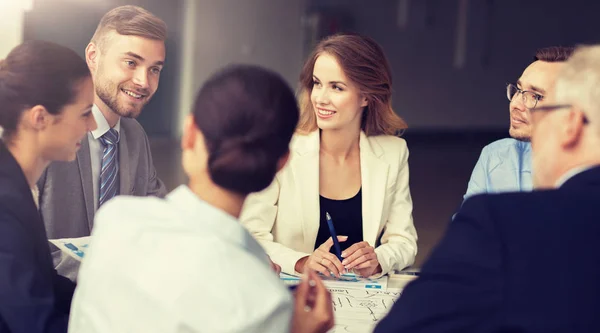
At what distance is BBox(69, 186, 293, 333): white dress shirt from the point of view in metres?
1.14

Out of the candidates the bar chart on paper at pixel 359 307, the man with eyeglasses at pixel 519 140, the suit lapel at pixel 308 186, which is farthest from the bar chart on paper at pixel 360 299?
the man with eyeglasses at pixel 519 140

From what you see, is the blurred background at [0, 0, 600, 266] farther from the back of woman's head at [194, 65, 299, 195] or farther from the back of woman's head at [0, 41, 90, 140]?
the back of woman's head at [194, 65, 299, 195]

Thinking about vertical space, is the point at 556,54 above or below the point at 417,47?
above

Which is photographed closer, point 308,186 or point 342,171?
point 308,186

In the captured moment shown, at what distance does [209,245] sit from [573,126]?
0.65 metres

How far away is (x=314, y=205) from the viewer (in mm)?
2680

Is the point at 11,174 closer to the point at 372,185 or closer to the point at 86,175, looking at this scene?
the point at 86,175

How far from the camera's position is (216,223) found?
3.97ft

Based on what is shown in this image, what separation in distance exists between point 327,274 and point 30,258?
99cm

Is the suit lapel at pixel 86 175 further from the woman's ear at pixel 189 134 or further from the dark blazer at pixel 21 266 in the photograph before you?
the woman's ear at pixel 189 134

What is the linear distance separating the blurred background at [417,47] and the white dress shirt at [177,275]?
8.88 meters

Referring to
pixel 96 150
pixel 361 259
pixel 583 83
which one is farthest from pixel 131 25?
pixel 583 83

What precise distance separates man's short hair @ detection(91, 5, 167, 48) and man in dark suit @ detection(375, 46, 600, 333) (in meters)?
1.48

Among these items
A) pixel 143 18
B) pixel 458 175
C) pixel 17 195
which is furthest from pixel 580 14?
pixel 17 195
